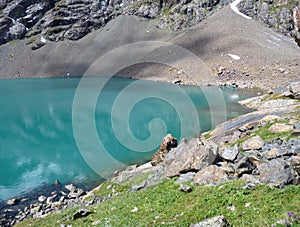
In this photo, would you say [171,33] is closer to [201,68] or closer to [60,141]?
[201,68]

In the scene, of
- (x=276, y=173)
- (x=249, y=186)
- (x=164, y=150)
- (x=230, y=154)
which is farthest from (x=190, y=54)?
(x=249, y=186)

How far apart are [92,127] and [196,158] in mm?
33780

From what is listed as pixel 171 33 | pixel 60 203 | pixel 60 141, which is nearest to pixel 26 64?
pixel 171 33

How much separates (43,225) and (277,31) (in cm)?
11325

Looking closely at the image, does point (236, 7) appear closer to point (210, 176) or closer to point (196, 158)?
point (196, 158)

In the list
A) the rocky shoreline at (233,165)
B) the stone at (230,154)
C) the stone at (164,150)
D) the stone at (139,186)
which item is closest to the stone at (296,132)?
the rocky shoreline at (233,165)

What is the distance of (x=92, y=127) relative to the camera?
158ft

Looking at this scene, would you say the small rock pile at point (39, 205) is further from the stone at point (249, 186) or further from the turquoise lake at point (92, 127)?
the stone at point (249, 186)

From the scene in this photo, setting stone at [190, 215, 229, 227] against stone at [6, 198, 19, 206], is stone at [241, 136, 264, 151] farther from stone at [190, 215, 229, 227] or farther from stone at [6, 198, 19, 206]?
stone at [6, 198, 19, 206]

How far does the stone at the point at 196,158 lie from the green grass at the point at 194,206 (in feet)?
3.66

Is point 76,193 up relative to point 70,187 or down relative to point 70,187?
up

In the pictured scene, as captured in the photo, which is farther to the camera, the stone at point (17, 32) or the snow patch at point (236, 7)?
the stone at point (17, 32)

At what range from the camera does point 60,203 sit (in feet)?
78.9

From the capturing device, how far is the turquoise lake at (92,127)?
32.2m
